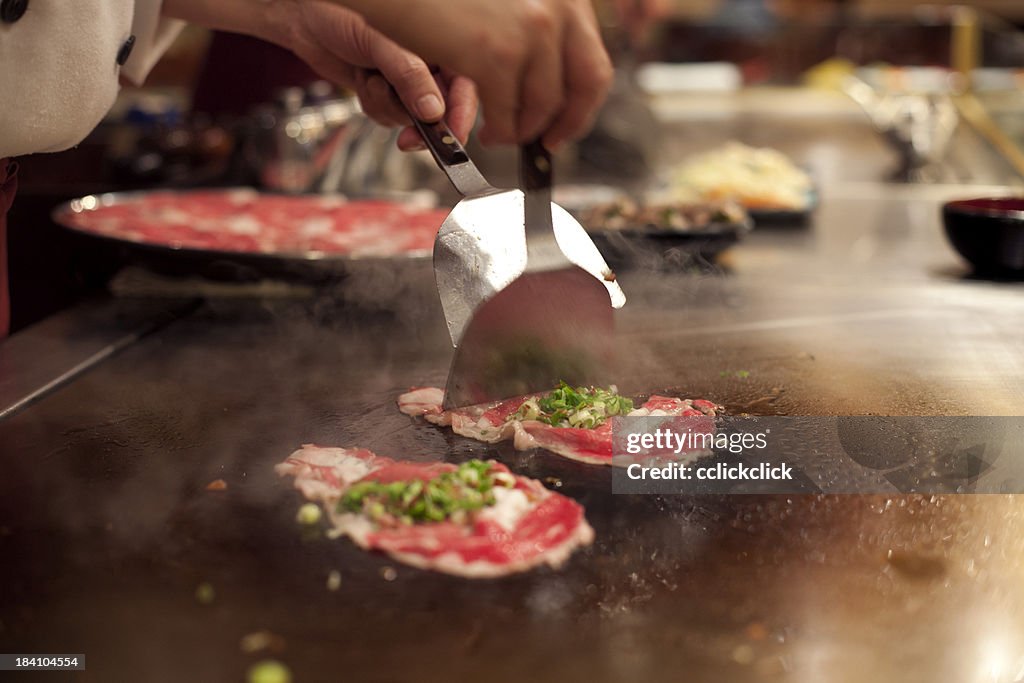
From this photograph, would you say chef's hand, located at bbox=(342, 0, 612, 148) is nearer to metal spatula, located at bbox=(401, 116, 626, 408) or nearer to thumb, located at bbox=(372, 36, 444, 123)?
thumb, located at bbox=(372, 36, 444, 123)

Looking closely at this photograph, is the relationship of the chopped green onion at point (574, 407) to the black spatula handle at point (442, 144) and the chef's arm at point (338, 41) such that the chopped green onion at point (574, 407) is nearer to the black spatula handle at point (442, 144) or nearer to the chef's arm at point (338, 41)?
the black spatula handle at point (442, 144)

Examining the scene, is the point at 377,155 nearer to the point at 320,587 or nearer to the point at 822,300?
the point at 822,300

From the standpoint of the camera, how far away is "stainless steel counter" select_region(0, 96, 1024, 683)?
95 cm

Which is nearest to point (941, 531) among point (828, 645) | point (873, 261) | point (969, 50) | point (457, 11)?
point (828, 645)

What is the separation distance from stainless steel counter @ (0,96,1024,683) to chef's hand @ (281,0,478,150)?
452 millimetres

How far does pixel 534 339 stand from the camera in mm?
1516

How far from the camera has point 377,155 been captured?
13.4 feet

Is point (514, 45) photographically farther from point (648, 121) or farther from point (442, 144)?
point (648, 121)

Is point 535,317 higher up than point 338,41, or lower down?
lower down

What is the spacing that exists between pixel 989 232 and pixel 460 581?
70.0 inches

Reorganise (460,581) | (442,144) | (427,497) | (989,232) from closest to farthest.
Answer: (460,581) → (427,497) → (442,144) → (989,232)

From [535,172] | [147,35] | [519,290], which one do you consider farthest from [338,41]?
[519,290]

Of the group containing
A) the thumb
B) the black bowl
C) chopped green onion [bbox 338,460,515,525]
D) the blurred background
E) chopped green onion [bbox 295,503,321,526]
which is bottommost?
the blurred background

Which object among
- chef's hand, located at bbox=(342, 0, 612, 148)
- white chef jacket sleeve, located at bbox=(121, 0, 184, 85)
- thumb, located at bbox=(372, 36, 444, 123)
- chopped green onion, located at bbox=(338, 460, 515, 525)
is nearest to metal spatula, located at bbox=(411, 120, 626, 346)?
thumb, located at bbox=(372, 36, 444, 123)
